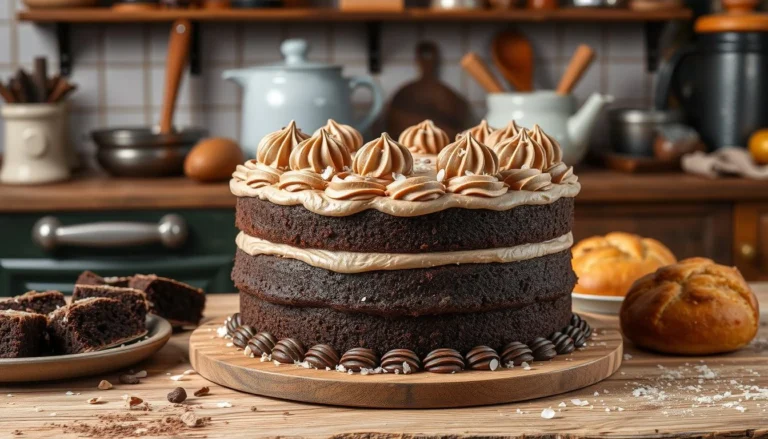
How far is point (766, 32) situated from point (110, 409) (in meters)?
2.56

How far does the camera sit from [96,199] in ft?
8.71

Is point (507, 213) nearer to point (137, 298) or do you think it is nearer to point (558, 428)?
point (558, 428)

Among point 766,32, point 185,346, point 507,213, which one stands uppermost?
point 766,32

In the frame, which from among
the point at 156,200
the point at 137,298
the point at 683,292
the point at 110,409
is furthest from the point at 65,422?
the point at 156,200

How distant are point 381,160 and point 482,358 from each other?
28 cm

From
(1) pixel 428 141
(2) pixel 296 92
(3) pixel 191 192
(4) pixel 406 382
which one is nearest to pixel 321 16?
(2) pixel 296 92

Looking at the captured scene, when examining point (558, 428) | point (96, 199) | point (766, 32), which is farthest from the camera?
point (766, 32)

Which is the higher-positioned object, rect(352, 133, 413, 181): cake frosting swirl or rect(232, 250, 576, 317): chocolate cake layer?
rect(352, 133, 413, 181): cake frosting swirl

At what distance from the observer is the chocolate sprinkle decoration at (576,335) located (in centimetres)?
135

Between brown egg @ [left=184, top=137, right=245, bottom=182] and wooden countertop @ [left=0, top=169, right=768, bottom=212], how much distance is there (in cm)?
3

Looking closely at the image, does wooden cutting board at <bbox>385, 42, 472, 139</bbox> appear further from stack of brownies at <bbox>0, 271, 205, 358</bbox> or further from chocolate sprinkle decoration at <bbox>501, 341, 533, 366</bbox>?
chocolate sprinkle decoration at <bbox>501, 341, 533, 366</bbox>

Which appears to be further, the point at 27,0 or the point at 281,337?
the point at 27,0

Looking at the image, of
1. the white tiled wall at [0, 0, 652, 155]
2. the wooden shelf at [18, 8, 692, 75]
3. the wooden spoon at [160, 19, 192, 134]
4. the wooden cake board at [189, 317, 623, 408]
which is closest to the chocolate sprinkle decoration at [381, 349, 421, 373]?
the wooden cake board at [189, 317, 623, 408]

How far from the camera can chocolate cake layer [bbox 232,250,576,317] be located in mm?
1225
